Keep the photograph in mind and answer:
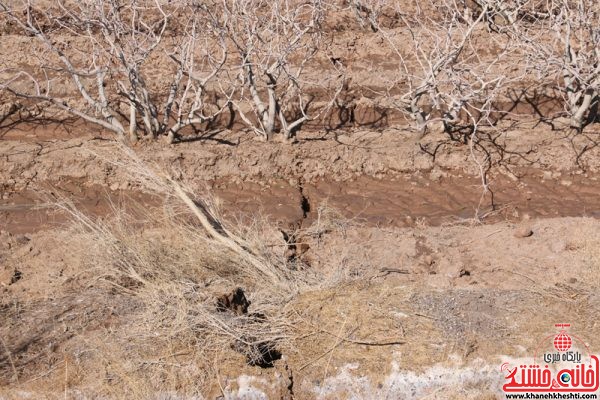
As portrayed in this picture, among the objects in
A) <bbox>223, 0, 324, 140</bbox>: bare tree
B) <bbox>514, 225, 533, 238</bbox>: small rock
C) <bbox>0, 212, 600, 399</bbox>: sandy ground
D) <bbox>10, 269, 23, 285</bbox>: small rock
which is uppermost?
<bbox>223, 0, 324, 140</bbox>: bare tree

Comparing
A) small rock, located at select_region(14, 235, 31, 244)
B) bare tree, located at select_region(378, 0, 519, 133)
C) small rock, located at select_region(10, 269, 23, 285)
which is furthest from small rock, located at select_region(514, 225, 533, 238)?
small rock, located at select_region(14, 235, 31, 244)

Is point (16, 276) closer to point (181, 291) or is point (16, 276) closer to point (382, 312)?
point (181, 291)

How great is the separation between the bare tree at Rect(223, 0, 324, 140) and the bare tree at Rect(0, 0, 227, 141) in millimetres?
276

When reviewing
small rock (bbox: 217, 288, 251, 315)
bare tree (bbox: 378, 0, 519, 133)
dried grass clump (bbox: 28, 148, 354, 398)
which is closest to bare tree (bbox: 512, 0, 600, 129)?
bare tree (bbox: 378, 0, 519, 133)

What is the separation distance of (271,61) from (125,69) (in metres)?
1.71

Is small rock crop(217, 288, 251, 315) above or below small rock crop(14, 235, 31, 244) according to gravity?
below

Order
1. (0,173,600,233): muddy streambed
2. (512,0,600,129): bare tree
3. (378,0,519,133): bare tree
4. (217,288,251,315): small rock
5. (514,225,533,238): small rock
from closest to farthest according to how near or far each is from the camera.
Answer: (217,288,251,315): small rock < (514,225,533,238): small rock < (0,173,600,233): muddy streambed < (378,0,519,133): bare tree < (512,0,600,129): bare tree

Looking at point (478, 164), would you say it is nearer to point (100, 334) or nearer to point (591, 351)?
point (591, 351)

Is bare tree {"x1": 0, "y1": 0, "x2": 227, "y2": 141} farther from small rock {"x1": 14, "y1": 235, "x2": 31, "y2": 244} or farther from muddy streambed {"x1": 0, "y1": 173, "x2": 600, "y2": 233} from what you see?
small rock {"x1": 14, "y1": 235, "x2": 31, "y2": 244}

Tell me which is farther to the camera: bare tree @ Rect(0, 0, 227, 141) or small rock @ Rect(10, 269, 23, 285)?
bare tree @ Rect(0, 0, 227, 141)

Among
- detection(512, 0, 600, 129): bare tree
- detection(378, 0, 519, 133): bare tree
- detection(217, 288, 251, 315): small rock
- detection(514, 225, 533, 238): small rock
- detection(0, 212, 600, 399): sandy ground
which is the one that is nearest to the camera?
detection(0, 212, 600, 399): sandy ground

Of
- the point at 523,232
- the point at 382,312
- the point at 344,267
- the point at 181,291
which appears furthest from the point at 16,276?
the point at 523,232

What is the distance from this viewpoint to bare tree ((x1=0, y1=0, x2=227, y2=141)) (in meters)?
7.35

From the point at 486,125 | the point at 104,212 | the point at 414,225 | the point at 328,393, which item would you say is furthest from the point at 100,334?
the point at 486,125
